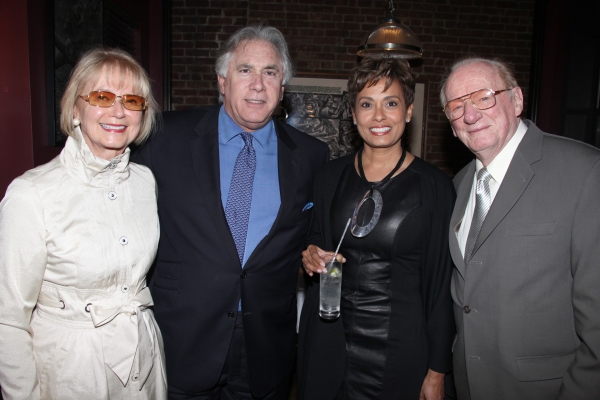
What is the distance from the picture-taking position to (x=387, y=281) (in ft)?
5.99

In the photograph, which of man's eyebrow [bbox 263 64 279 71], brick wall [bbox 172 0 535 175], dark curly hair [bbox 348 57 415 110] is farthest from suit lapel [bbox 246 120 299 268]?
brick wall [bbox 172 0 535 175]

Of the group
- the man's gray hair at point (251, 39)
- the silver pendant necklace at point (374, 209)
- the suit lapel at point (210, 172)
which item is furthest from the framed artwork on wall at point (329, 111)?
the silver pendant necklace at point (374, 209)

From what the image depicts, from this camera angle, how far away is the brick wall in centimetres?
495

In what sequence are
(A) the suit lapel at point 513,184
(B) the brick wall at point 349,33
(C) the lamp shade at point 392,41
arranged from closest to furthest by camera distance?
(A) the suit lapel at point 513,184
(C) the lamp shade at point 392,41
(B) the brick wall at point 349,33

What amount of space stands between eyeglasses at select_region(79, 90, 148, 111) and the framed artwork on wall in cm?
344

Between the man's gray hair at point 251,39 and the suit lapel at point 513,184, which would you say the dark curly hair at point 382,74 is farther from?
the suit lapel at point 513,184

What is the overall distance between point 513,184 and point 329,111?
3681 millimetres

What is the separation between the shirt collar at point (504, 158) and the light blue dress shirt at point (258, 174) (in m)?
0.90

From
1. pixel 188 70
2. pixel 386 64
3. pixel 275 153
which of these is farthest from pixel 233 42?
pixel 188 70

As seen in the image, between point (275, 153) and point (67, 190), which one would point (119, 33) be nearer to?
point (275, 153)

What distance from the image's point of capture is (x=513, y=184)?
1.55 meters

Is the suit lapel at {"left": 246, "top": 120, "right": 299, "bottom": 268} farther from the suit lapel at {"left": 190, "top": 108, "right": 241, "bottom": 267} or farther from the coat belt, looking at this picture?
the coat belt

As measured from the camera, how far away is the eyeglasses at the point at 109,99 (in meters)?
1.50

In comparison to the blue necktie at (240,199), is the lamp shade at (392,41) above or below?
above
